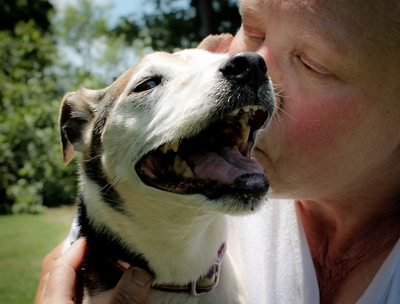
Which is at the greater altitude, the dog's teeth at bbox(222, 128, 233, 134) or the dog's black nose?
the dog's black nose

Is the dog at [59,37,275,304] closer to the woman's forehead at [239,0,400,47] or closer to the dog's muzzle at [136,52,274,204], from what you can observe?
the dog's muzzle at [136,52,274,204]

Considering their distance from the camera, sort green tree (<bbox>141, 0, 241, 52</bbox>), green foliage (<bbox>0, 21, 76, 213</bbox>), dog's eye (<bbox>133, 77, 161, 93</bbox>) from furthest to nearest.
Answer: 1. green tree (<bbox>141, 0, 241, 52</bbox>)
2. green foliage (<bbox>0, 21, 76, 213</bbox>)
3. dog's eye (<bbox>133, 77, 161, 93</bbox>)

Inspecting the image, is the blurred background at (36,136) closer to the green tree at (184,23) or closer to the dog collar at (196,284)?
the green tree at (184,23)

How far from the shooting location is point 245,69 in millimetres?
1650

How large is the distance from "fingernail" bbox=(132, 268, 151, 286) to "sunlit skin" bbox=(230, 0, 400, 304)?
3.03 ft

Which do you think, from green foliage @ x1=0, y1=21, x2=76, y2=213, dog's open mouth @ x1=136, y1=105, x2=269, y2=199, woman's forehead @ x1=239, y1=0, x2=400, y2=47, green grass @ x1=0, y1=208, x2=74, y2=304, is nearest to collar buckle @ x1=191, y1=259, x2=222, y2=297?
Result: dog's open mouth @ x1=136, y1=105, x2=269, y2=199

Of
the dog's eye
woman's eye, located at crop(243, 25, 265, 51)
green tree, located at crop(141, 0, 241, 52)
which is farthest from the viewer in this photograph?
green tree, located at crop(141, 0, 241, 52)

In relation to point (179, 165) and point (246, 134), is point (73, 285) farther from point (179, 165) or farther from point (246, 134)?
point (246, 134)

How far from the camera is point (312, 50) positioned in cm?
160

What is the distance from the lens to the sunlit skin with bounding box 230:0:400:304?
1481 mm

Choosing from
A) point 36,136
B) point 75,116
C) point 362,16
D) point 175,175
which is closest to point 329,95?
point 362,16

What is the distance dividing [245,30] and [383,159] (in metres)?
1.09

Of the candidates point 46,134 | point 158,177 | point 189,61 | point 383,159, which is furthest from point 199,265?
point 46,134

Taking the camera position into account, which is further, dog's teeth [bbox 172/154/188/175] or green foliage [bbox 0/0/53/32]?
green foliage [bbox 0/0/53/32]
